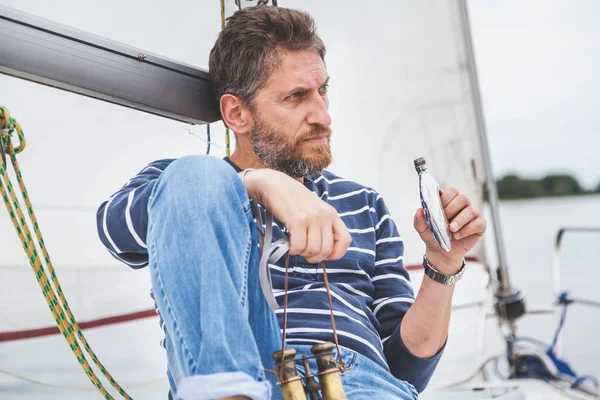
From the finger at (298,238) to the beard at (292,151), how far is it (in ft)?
1.56

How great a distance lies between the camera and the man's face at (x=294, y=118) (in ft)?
4.12

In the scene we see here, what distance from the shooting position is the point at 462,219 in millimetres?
1001

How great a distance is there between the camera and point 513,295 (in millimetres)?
2545

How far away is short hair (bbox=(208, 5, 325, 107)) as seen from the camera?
130cm

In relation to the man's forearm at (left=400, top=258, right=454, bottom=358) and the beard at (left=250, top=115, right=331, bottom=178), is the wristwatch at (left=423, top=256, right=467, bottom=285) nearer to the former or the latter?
the man's forearm at (left=400, top=258, right=454, bottom=358)

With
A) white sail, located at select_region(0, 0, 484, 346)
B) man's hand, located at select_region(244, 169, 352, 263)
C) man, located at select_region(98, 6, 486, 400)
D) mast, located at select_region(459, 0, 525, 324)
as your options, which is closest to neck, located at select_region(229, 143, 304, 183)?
man, located at select_region(98, 6, 486, 400)

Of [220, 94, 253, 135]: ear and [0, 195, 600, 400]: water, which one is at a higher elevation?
[220, 94, 253, 135]: ear

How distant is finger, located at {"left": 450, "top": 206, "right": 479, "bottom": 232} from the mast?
5.29 ft

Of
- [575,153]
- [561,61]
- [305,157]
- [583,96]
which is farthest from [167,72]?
[575,153]

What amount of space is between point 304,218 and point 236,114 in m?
0.60

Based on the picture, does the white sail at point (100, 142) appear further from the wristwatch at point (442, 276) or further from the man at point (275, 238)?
the wristwatch at point (442, 276)

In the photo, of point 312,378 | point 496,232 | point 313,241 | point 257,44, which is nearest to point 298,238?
point 313,241

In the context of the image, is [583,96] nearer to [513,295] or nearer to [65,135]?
[513,295]

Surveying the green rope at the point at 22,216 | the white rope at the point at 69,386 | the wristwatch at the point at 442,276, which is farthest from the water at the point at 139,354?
the wristwatch at the point at 442,276
